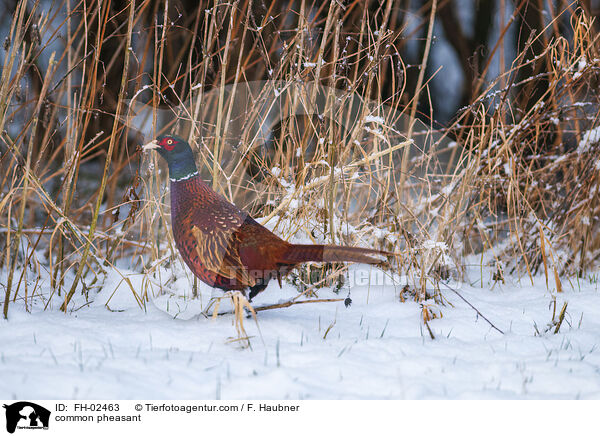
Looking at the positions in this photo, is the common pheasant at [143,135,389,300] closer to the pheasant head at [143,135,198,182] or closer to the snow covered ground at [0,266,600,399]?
the pheasant head at [143,135,198,182]

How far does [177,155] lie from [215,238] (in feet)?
0.99

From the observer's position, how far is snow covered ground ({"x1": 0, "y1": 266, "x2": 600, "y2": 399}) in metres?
1.35

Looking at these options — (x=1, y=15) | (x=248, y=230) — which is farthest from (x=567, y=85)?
(x=1, y=15)

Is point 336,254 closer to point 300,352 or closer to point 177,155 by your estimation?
point 300,352

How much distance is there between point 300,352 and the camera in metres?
1.58

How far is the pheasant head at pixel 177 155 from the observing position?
1.72 meters

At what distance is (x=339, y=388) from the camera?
138 centimetres
